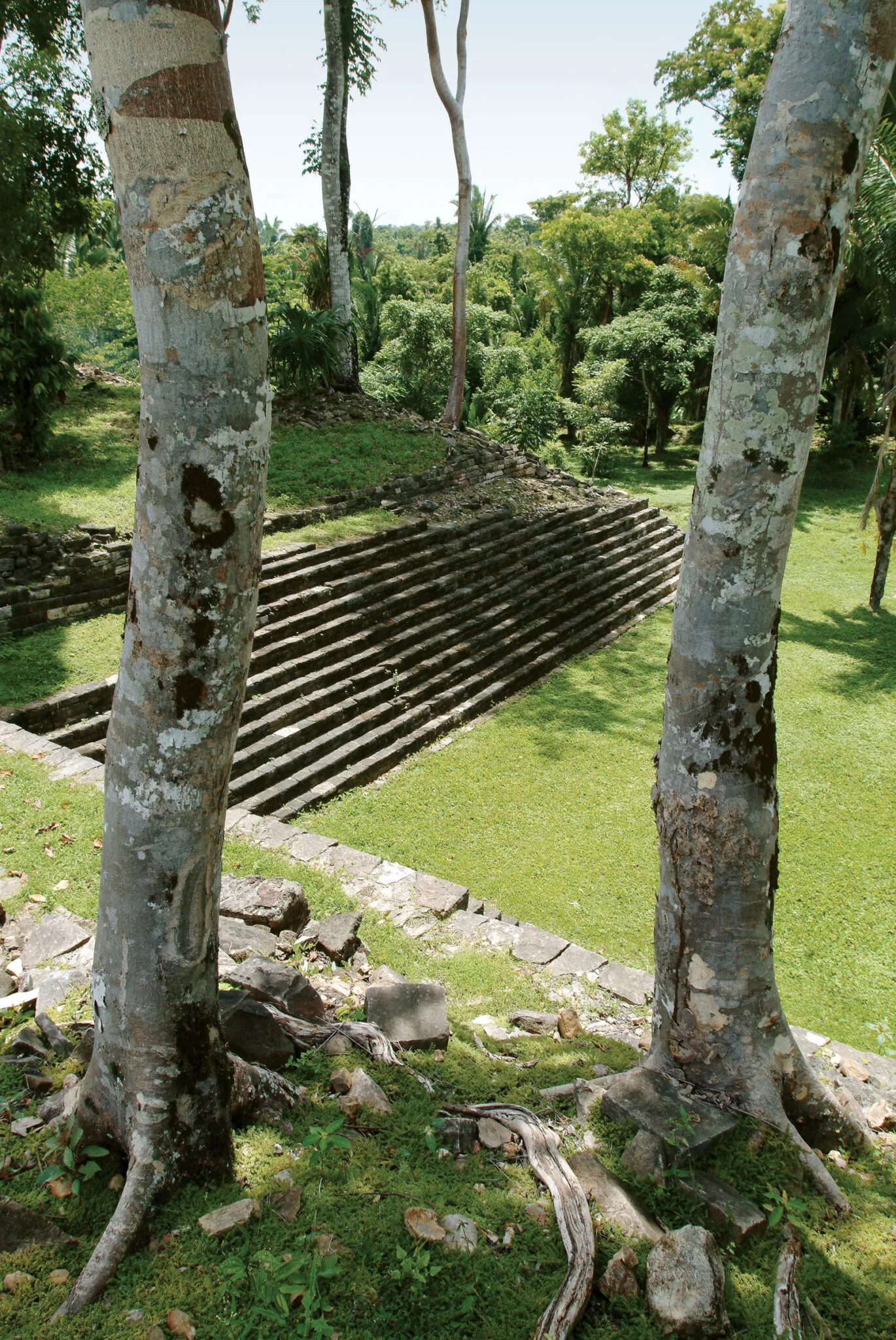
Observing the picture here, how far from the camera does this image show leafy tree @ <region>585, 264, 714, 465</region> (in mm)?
19812

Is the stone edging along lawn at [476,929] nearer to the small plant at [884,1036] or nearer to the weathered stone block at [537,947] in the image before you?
the weathered stone block at [537,947]

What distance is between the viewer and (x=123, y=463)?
34.7 feet

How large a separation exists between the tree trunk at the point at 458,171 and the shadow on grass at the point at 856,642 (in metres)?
6.63

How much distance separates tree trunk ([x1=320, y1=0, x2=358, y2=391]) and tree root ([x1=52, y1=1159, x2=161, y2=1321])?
47.4ft

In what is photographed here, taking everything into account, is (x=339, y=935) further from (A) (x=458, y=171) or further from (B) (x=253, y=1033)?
(A) (x=458, y=171)

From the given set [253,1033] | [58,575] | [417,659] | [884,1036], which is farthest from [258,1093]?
[417,659]

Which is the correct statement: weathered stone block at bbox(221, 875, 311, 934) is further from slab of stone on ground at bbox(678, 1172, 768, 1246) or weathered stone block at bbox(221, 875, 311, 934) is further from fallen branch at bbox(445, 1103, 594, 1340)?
slab of stone on ground at bbox(678, 1172, 768, 1246)

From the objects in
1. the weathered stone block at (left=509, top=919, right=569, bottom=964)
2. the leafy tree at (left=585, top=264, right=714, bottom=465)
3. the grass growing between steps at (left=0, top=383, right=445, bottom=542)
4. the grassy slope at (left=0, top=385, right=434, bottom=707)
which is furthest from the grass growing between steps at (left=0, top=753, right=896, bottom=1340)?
the leafy tree at (left=585, top=264, right=714, bottom=465)

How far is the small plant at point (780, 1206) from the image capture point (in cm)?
248

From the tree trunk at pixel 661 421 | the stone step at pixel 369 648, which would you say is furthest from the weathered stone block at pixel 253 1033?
the tree trunk at pixel 661 421

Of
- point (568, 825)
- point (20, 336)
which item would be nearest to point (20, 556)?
point (20, 336)

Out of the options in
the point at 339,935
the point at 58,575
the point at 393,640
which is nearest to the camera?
the point at 339,935

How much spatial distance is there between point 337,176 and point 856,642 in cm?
1070

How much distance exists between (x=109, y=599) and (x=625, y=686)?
5.35m
